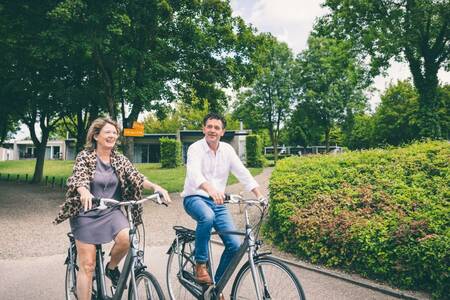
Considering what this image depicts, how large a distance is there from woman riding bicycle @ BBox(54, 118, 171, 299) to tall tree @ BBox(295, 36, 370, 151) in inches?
1469

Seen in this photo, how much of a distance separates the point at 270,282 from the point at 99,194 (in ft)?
6.03

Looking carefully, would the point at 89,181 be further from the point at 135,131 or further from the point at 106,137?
the point at 135,131

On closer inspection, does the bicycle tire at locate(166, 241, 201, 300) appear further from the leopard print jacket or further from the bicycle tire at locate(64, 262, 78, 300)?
the bicycle tire at locate(64, 262, 78, 300)

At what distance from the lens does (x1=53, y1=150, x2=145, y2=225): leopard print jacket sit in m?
3.75

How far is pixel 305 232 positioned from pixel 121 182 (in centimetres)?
342

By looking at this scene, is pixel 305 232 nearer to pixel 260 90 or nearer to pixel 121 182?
pixel 121 182

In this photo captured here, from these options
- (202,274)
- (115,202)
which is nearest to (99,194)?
(115,202)

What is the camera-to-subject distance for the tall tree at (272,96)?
40.9 m

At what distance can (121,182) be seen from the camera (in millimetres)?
4047

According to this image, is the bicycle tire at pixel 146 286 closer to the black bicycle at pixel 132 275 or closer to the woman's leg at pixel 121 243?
the black bicycle at pixel 132 275

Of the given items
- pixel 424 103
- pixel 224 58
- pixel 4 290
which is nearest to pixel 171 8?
pixel 224 58

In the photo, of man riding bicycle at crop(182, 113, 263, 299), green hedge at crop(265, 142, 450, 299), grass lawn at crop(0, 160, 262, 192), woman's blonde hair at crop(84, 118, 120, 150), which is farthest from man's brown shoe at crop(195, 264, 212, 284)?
grass lawn at crop(0, 160, 262, 192)

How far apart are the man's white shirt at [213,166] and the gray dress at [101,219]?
2.43 feet

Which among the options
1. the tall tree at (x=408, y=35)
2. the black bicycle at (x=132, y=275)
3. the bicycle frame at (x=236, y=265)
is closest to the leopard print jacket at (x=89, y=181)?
the black bicycle at (x=132, y=275)
